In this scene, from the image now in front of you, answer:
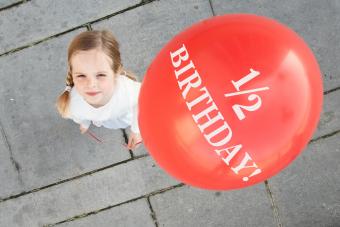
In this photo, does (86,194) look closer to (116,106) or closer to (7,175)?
(7,175)

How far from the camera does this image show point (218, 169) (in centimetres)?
172

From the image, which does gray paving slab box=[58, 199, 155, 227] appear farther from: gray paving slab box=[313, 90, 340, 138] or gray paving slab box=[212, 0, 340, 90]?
gray paving slab box=[212, 0, 340, 90]

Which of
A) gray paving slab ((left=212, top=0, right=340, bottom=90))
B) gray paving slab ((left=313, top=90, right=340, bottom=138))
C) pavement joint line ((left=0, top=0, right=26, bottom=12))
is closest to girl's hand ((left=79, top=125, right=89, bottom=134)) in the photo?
pavement joint line ((left=0, top=0, right=26, bottom=12))

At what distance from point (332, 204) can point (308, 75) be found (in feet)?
5.81

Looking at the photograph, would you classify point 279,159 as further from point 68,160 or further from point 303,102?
point 68,160

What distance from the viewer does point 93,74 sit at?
2326mm

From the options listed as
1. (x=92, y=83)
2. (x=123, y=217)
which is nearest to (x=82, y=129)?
(x=123, y=217)

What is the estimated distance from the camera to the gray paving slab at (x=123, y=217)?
3.18m

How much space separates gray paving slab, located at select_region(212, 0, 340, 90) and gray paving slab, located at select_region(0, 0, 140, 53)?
0.82 m

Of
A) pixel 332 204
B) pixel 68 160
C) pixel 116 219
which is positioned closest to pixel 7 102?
pixel 68 160

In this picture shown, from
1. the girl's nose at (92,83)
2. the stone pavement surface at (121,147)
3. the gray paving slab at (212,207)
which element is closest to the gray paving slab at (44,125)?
the stone pavement surface at (121,147)

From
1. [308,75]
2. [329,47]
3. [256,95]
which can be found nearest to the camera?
[256,95]

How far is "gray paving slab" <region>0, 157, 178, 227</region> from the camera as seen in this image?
316 cm

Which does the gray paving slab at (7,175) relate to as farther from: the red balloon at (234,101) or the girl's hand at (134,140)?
the red balloon at (234,101)
